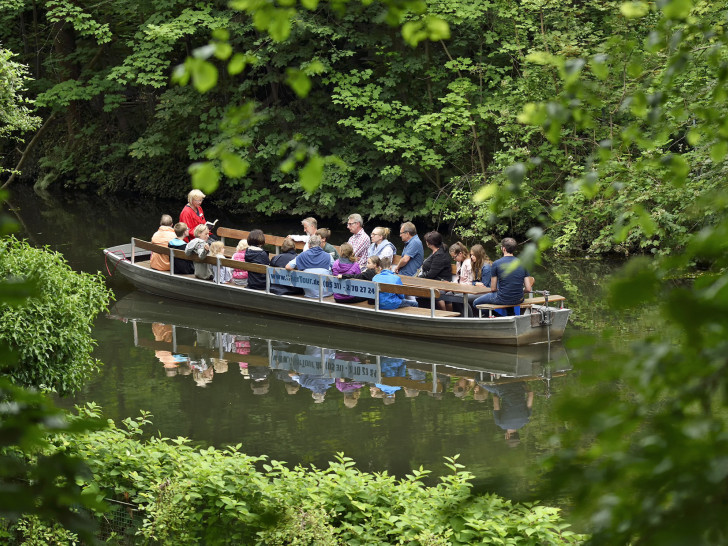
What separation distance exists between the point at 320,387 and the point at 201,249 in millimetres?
4751

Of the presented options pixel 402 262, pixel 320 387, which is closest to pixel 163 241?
pixel 402 262

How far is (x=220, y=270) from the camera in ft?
51.3

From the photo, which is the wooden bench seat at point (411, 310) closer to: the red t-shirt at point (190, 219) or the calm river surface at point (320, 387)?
the calm river surface at point (320, 387)

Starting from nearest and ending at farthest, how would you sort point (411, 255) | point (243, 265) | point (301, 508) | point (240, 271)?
point (301, 508)
point (411, 255)
point (243, 265)
point (240, 271)

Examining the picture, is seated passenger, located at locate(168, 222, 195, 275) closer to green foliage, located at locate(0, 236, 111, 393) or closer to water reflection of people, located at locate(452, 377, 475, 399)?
water reflection of people, located at locate(452, 377, 475, 399)

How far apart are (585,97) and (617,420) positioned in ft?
6.36

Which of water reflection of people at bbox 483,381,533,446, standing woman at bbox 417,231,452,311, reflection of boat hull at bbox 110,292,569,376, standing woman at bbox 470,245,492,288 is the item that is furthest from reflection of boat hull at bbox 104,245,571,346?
water reflection of people at bbox 483,381,533,446

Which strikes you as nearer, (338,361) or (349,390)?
(349,390)

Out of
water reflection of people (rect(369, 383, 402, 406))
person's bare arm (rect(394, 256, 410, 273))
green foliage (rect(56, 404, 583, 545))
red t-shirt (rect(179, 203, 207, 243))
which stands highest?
red t-shirt (rect(179, 203, 207, 243))

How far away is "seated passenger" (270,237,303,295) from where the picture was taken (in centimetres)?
1496

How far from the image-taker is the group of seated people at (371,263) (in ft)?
44.1

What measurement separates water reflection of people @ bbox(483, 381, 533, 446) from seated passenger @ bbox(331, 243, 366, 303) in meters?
3.20

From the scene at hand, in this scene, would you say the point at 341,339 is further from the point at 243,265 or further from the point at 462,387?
the point at 462,387

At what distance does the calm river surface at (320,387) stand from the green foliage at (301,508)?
1695 mm
